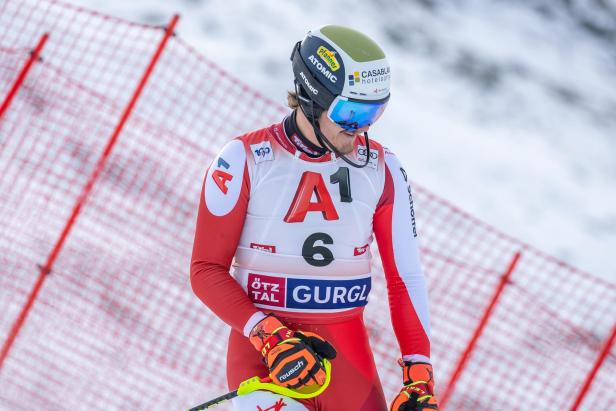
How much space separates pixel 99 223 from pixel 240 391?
403 cm

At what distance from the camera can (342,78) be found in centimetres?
318

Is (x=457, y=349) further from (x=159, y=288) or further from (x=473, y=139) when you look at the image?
(x=473, y=139)

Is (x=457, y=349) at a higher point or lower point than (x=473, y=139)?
lower

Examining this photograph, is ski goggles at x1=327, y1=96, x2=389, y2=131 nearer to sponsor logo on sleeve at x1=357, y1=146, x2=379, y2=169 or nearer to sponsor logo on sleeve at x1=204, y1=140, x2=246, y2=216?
sponsor logo on sleeve at x1=357, y1=146, x2=379, y2=169

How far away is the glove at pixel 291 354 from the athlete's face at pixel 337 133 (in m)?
0.74

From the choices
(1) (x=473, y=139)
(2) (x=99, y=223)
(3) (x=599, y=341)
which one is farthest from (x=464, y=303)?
(1) (x=473, y=139)

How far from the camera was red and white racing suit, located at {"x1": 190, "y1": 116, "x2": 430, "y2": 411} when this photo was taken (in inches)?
130

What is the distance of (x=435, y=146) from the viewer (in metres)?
10.5

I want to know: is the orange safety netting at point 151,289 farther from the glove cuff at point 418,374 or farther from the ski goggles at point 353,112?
the ski goggles at point 353,112

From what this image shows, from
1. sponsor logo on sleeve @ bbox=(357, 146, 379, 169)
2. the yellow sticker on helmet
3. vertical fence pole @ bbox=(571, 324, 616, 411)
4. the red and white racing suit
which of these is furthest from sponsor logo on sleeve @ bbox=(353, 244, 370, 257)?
vertical fence pole @ bbox=(571, 324, 616, 411)

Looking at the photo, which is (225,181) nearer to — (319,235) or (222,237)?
(222,237)

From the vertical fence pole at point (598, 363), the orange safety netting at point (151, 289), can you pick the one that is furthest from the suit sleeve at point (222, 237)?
the vertical fence pole at point (598, 363)

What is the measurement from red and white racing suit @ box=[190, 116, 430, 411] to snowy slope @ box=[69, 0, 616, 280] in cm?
595

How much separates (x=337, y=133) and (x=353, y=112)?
142 mm
